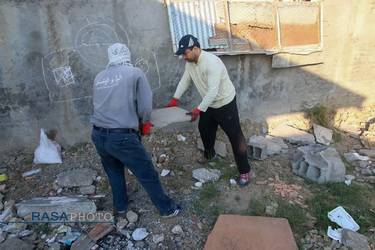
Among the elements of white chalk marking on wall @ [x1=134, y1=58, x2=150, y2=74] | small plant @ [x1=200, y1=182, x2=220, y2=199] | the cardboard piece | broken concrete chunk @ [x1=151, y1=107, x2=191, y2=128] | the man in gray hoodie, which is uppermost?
white chalk marking on wall @ [x1=134, y1=58, x2=150, y2=74]

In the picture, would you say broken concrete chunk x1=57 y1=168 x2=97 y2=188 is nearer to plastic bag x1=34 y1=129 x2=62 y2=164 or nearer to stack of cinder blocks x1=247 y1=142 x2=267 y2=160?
plastic bag x1=34 y1=129 x2=62 y2=164

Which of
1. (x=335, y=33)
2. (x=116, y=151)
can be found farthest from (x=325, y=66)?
(x=116, y=151)

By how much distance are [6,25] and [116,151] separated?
9.47ft

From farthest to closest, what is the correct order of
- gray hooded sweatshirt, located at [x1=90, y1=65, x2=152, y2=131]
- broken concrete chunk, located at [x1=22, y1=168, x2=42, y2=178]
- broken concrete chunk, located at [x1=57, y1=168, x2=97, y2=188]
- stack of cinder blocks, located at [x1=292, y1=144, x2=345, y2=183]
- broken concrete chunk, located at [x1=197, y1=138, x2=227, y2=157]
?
broken concrete chunk, located at [x1=197, y1=138, x2=227, y2=157] → broken concrete chunk, located at [x1=22, y1=168, x2=42, y2=178] → broken concrete chunk, located at [x1=57, y1=168, x2=97, y2=188] → stack of cinder blocks, located at [x1=292, y1=144, x2=345, y2=183] → gray hooded sweatshirt, located at [x1=90, y1=65, x2=152, y2=131]

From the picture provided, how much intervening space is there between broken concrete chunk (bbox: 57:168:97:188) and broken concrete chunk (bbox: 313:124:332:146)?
3974 millimetres

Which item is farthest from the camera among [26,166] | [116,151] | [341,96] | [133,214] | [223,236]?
[341,96]

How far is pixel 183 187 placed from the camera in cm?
347

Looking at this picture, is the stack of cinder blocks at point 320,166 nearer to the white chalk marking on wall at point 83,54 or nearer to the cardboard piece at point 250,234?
the cardboard piece at point 250,234

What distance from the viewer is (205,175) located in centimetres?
360

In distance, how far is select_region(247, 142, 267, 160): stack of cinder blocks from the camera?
159 inches

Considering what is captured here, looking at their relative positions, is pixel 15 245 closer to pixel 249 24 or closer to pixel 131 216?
pixel 131 216

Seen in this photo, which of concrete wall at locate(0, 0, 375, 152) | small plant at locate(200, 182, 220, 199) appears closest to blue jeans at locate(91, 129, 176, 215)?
small plant at locate(200, 182, 220, 199)

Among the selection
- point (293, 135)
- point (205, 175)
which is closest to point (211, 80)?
point (205, 175)

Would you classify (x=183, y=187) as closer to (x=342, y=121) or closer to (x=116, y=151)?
(x=116, y=151)
